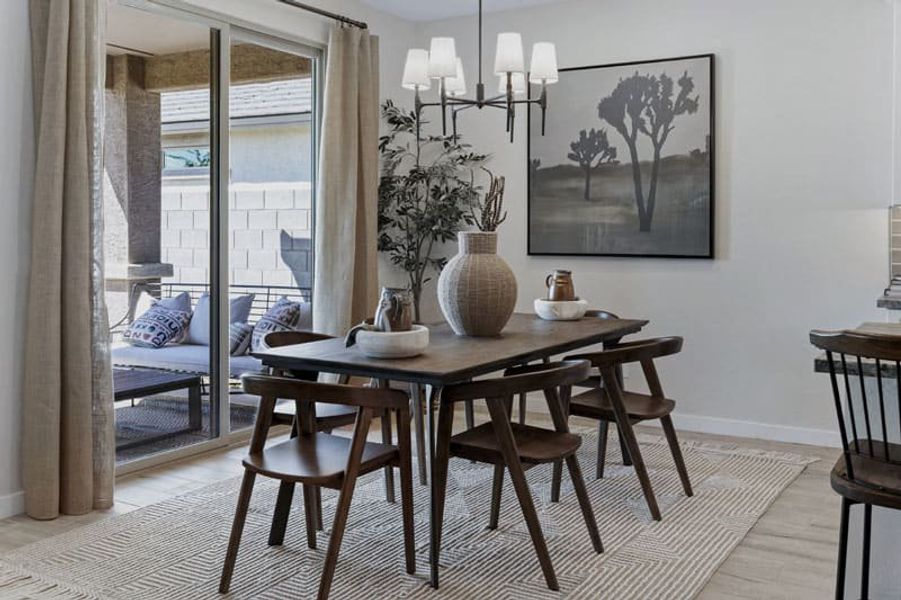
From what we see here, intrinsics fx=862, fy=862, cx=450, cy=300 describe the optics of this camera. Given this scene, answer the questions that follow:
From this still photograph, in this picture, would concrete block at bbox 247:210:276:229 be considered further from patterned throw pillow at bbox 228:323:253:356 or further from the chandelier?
the chandelier

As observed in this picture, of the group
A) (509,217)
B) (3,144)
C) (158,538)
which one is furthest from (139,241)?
(509,217)

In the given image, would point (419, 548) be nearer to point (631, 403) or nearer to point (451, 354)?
point (451, 354)

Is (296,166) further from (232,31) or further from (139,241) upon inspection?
(139,241)

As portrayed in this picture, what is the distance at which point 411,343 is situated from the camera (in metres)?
2.99

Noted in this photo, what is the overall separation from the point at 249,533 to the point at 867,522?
2.20 m

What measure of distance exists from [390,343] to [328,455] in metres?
0.43

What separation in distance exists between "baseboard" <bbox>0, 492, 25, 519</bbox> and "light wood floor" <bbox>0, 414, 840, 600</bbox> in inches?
1.7

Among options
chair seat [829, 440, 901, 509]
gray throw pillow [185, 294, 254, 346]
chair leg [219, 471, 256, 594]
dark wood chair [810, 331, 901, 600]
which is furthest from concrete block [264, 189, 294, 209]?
chair seat [829, 440, 901, 509]

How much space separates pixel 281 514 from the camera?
10.3 feet

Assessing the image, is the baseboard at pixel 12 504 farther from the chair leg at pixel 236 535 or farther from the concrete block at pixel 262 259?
the concrete block at pixel 262 259

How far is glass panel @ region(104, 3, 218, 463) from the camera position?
13.3ft

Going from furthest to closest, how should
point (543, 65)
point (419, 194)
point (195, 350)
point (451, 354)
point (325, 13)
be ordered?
point (419, 194), point (325, 13), point (195, 350), point (543, 65), point (451, 354)

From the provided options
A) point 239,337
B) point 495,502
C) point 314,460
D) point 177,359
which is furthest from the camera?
point 239,337

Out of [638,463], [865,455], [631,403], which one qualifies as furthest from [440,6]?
A: [865,455]
